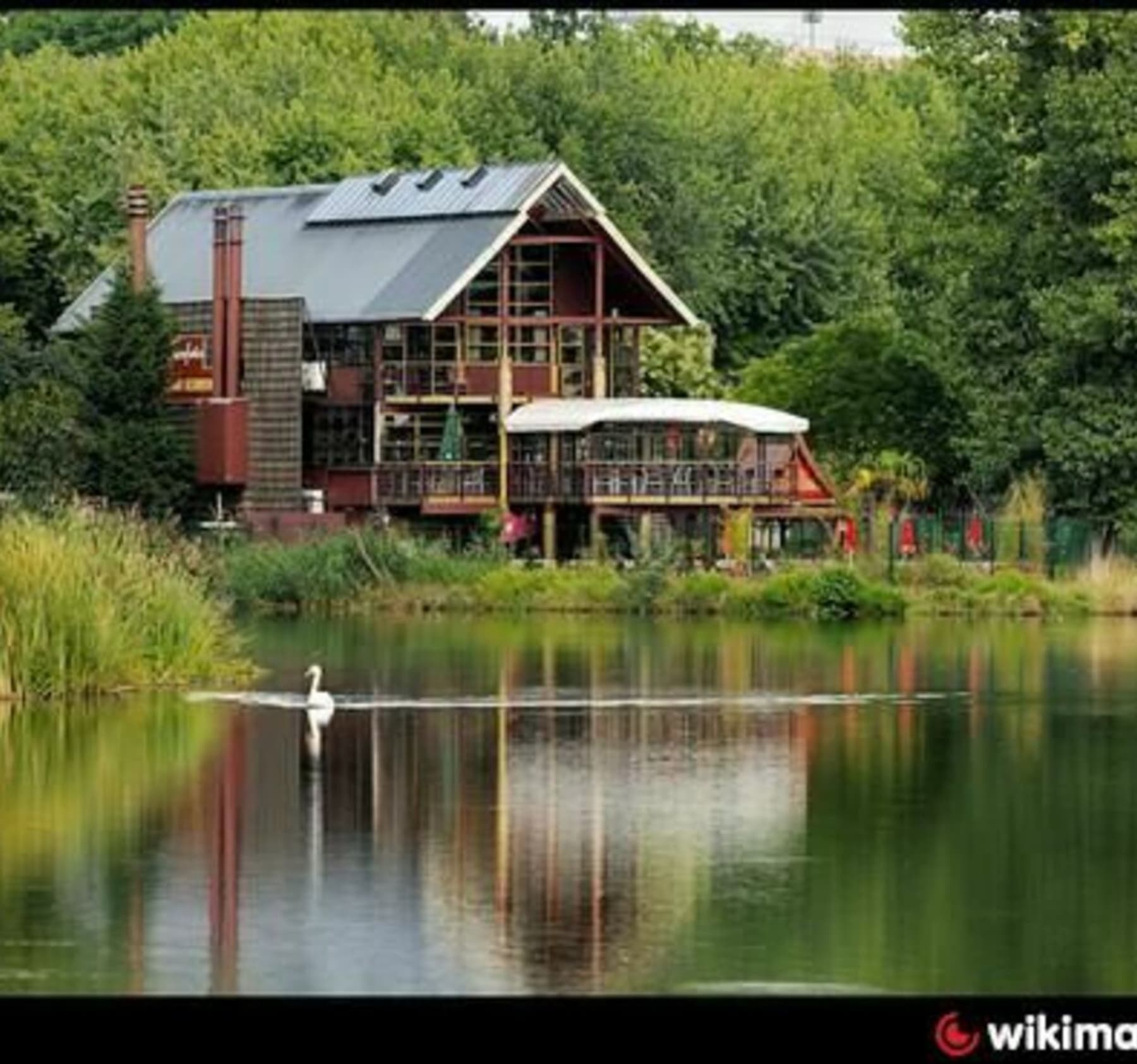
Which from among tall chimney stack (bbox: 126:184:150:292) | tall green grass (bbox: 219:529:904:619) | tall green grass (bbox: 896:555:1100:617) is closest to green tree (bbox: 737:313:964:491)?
tall green grass (bbox: 896:555:1100:617)

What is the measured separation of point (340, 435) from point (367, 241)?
332 cm

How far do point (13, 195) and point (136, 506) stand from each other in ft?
70.8

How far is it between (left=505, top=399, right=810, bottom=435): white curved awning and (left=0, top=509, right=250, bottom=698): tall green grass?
22.8 m

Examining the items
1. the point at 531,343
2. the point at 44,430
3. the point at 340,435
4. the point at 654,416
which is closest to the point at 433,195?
the point at 531,343

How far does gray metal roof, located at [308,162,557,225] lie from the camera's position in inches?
2510

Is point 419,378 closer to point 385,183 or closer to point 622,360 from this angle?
point 385,183

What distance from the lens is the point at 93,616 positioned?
115ft

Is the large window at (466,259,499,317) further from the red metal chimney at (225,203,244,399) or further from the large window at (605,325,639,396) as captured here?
the red metal chimney at (225,203,244,399)

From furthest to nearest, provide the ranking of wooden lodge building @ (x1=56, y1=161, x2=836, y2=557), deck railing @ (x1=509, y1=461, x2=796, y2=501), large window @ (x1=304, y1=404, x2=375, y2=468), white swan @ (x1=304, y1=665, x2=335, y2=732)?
large window @ (x1=304, y1=404, x2=375, y2=468)
wooden lodge building @ (x1=56, y1=161, x2=836, y2=557)
deck railing @ (x1=509, y1=461, x2=796, y2=501)
white swan @ (x1=304, y1=665, x2=335, y2=732)

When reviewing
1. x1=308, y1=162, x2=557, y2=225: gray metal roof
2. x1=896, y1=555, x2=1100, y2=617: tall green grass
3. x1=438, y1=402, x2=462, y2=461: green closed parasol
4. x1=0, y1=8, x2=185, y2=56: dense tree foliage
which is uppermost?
x1=0, y1=8, x2=185, y2=56: dense tree foliage

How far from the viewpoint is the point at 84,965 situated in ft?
67.7

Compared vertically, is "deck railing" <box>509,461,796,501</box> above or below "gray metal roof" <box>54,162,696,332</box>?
below
